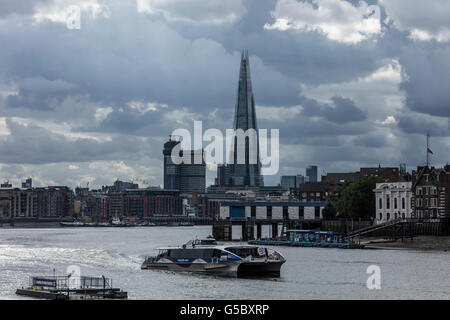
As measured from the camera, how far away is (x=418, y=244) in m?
142

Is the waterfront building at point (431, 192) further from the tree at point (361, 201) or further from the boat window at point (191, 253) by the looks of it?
the boat window at point (191, 253)

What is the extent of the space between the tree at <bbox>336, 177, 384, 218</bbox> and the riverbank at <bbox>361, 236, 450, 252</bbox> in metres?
36.4

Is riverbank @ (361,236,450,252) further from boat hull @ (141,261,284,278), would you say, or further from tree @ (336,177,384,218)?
boat hull @ (141,261,284,278)

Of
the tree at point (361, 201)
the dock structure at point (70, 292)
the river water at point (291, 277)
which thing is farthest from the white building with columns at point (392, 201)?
the dock structure at point (70, 292)

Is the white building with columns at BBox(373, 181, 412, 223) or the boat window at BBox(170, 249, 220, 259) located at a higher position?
the white building with columns at BBox(373, 181, 412, 223)

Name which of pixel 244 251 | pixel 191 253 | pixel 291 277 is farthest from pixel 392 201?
pixel 291 277

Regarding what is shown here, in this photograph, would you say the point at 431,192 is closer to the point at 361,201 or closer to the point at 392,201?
the point at 392,201

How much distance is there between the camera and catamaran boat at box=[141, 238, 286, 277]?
306 feet

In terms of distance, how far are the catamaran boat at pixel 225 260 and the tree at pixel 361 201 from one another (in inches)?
3725

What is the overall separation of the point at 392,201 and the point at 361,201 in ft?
48.5

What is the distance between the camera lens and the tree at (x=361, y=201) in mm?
189637

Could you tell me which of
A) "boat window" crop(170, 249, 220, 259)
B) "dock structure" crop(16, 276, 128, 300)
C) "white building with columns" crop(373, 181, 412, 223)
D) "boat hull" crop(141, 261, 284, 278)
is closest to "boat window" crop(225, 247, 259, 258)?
"boat window" crop(170, 249, 220, 259)
